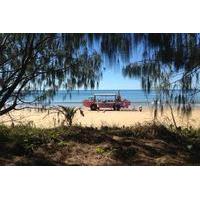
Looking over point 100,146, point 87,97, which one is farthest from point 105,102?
point 100,146

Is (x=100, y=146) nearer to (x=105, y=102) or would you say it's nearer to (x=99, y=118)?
(x=99, y=118)

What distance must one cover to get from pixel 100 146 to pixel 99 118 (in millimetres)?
303

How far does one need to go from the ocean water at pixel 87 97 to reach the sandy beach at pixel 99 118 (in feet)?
0.30

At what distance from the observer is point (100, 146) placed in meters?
4.84

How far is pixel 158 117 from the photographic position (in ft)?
16.4

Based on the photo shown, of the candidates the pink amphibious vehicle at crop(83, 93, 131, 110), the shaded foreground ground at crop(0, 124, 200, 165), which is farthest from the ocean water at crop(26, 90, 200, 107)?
the shaded foreground ground at crop(0, 124, 200, 165)

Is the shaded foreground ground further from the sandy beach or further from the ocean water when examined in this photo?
the ocean water

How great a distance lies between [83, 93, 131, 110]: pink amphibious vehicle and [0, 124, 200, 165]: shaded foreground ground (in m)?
0.25

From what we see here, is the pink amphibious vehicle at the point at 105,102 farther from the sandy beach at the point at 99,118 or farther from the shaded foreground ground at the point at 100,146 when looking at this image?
the shaded foreground ground at the point at 100,146
